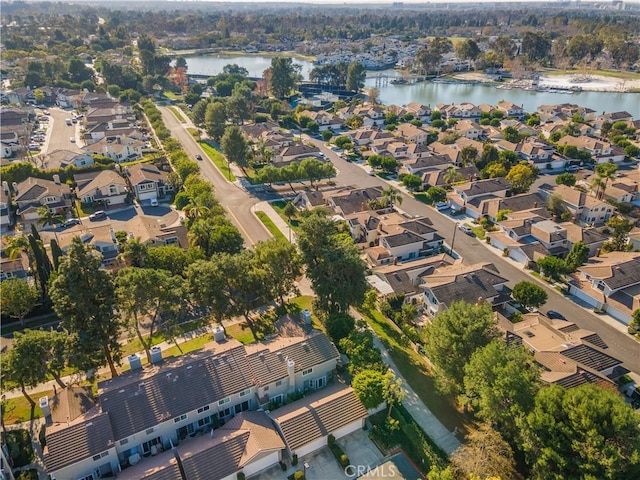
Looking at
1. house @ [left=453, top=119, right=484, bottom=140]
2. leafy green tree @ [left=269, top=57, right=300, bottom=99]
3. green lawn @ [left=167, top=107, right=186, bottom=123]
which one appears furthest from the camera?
leafy green tree @ [left=269, top=57, right=300, bottom=99]

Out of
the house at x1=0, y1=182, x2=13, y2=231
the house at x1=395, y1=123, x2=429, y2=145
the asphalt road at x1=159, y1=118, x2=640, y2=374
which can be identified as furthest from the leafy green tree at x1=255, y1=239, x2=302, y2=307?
the house at x1=395, y1=123, x2=429, y2=145

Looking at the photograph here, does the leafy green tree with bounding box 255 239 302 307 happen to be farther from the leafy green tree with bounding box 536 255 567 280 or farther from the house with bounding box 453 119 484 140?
the house with bounding box 453 119 484 140

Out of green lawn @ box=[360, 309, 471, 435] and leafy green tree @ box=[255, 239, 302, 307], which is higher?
leafy green tree @ box=[255, 239, 302, 307]

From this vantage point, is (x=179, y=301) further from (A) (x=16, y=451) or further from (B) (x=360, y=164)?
(B) (x=360, y=164)

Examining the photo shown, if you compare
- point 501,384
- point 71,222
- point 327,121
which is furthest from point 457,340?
point 327,121

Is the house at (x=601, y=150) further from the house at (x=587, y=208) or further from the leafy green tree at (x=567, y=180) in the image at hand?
the house at (x=587, y=208)

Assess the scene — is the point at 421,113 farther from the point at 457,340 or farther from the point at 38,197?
the point at 457,340

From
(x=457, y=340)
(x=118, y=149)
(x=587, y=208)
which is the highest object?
(x=457, y=340)

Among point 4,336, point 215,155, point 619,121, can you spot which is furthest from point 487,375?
point 619,121
